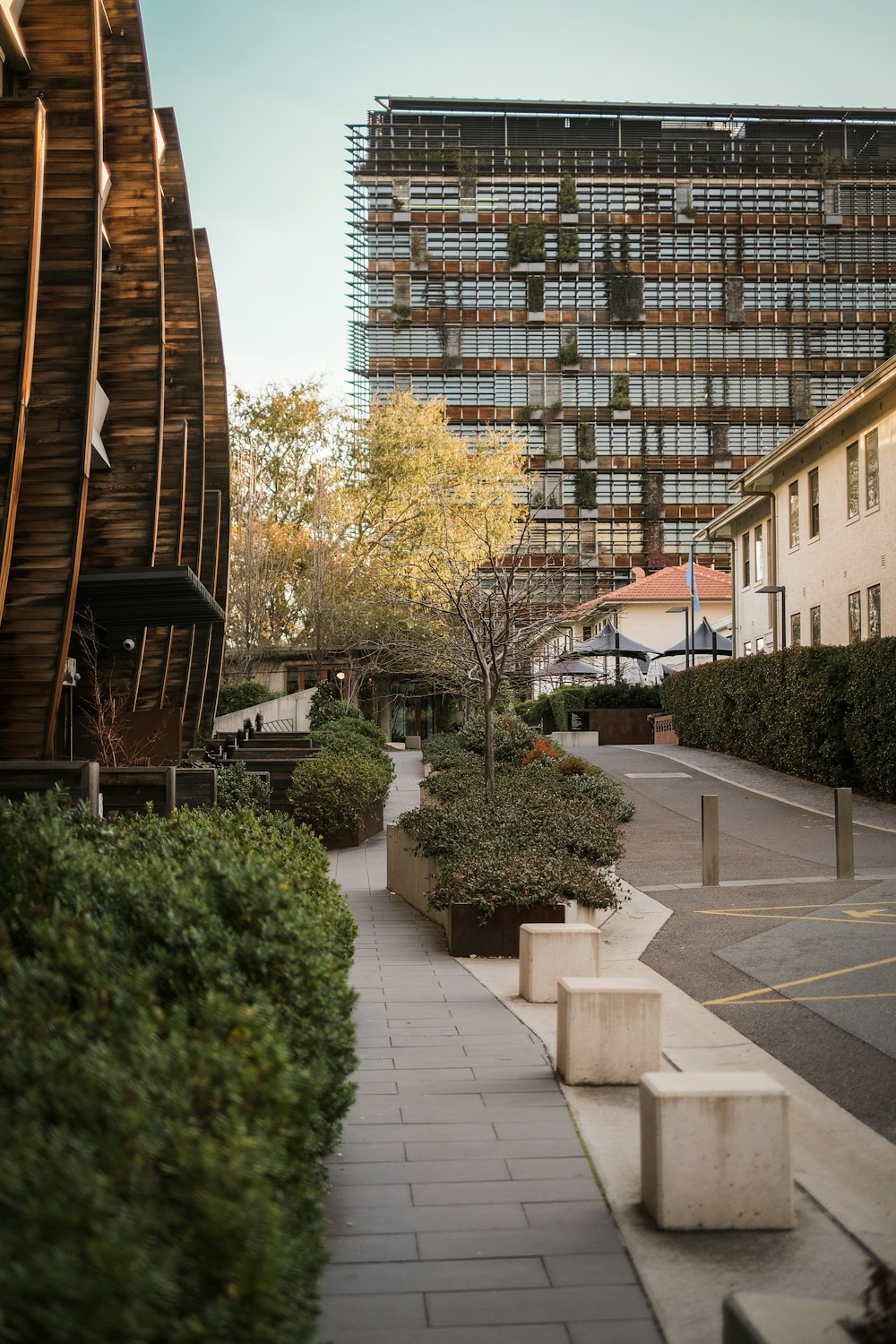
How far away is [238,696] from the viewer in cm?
4072

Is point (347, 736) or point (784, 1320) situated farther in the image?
point (347, 736)

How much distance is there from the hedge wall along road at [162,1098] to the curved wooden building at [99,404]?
32.9 ft

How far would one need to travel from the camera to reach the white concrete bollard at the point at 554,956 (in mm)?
9039

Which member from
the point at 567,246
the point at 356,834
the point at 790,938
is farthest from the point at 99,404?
the point at 567,246

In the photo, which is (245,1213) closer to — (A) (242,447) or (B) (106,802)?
(B) (106,802)

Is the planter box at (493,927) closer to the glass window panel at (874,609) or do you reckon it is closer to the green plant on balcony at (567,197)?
the glass window panel at (874,609)

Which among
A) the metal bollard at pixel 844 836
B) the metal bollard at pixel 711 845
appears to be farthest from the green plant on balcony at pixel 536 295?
the metal bollard at pixel 711 845

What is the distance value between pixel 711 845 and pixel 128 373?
1138 centimetres

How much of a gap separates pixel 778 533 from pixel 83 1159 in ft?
116

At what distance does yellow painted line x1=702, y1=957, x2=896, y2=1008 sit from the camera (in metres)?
9.16

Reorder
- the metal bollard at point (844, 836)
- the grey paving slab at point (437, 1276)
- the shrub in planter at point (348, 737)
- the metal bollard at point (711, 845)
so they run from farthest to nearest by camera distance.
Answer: the shrub in planter at point (348, 737), the metal bollard at point (844, 836), the metal bollard at point (711, 845), the grey paving slab at point (437, 1276)

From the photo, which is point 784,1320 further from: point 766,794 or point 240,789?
point 766,794

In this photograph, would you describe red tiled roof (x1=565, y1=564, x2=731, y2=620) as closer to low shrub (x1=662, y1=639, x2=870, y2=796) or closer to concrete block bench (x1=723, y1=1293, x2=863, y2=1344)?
low shrub (x1=662, y1=639, x2=870, y2=796)

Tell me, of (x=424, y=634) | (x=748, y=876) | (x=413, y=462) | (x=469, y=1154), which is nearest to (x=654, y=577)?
(x=413, y=462)
